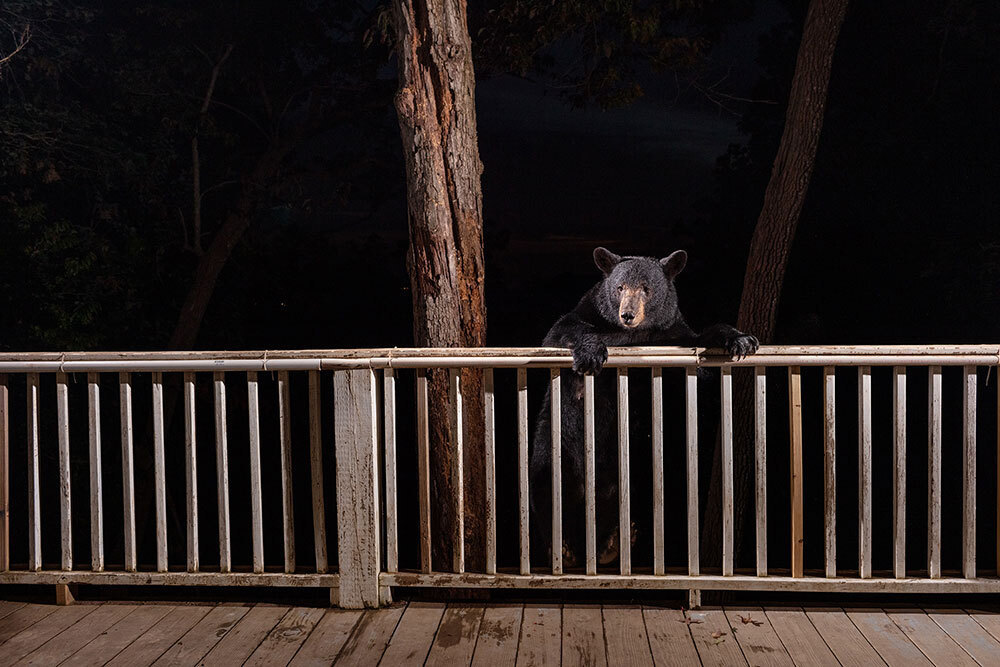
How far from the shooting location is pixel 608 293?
407 cm

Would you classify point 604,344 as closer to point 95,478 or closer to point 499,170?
point 95,478

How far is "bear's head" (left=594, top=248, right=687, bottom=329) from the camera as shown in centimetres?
403

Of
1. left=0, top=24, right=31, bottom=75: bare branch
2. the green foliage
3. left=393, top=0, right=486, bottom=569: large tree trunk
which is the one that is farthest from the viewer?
the green foliage

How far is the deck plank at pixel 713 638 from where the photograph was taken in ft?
9.93

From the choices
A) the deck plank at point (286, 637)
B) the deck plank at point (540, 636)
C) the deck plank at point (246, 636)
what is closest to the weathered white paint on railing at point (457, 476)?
the deck plank at point (540, 636)

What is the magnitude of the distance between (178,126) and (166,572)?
29.2 feet

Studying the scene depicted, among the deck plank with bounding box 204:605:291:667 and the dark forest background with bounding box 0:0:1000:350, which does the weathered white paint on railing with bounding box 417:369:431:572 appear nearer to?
the deck plank with bounding box 204:605:291:667

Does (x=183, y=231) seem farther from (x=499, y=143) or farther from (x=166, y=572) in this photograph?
(x=166, y=572)

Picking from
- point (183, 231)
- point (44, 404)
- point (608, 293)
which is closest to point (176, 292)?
point (183, 231)

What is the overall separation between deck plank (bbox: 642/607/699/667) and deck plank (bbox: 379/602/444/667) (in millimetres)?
799

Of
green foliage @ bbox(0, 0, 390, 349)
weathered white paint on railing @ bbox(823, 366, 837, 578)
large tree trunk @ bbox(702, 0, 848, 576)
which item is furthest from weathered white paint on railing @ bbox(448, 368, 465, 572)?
green foliage @ bbox(0, 0, 390, 349)

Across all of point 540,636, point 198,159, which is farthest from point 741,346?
point 198,159

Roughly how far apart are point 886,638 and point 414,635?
171 cm

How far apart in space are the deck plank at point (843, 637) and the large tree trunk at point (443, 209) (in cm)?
172
